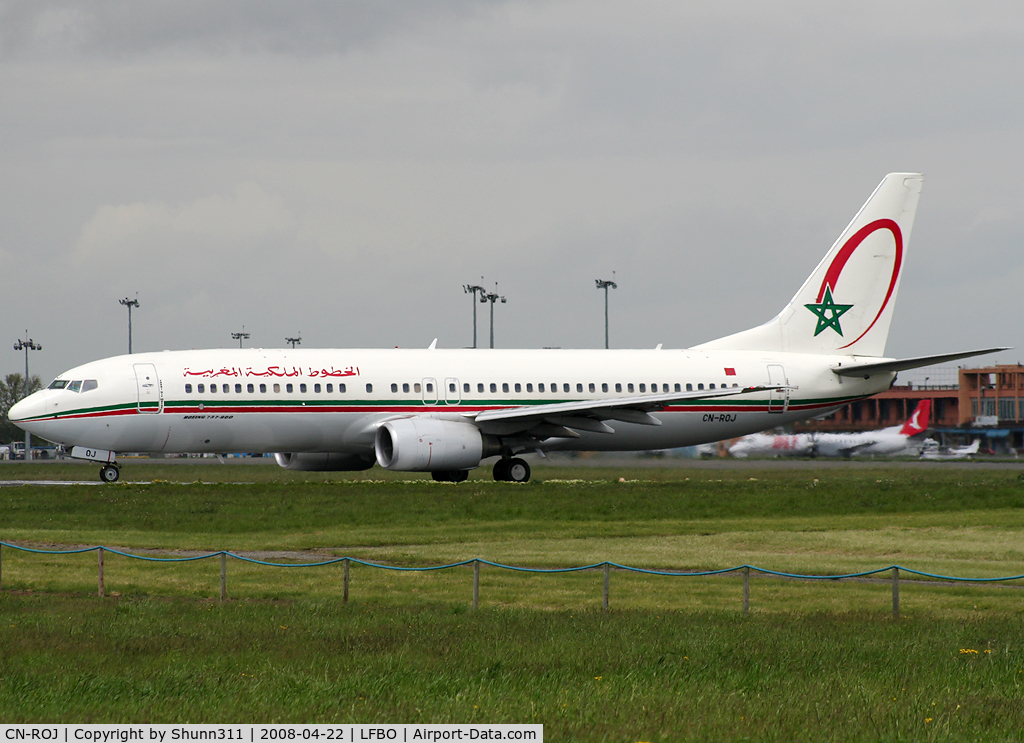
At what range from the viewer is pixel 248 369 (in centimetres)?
4291

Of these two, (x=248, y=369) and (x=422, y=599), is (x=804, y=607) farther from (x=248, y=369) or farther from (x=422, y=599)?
(x=248, y=369)

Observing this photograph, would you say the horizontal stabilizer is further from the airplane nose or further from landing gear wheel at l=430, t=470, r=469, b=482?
the airplane nose

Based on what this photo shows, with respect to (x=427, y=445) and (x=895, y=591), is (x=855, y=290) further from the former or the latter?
(x=895, y=591)

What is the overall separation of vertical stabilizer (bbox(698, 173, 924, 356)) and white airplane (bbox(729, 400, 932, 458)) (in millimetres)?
13158

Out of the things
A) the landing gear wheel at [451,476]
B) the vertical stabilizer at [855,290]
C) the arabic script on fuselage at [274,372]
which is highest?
the vertical stabilizer at [855,290]

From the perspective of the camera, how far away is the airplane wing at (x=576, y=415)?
43406 millimetres

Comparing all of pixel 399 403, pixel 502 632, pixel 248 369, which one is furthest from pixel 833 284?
pixel 502 632

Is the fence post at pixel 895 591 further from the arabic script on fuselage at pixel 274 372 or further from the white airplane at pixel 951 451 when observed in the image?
the white airplane at pixel 951 451

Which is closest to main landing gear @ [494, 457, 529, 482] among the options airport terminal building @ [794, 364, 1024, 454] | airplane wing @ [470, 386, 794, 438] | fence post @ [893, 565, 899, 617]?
airplane wing @ [470, 386, 794, 438]

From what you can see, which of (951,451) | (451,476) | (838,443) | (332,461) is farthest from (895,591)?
(951,451)

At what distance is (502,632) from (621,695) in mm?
4530

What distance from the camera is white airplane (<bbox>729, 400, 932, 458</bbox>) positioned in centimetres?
6419

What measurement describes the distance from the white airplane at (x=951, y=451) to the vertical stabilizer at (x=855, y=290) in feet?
61.3

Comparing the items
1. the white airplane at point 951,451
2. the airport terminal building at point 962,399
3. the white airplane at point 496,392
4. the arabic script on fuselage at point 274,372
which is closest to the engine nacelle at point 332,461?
the white airplane at point 496,392
